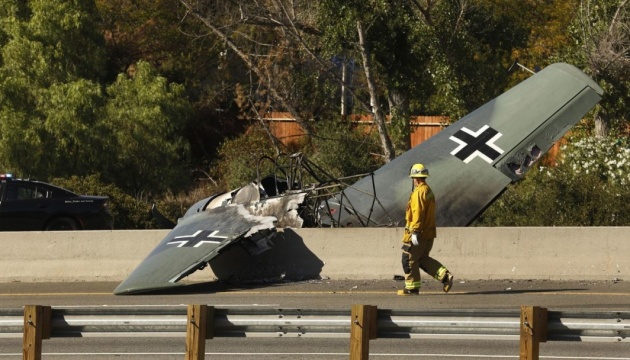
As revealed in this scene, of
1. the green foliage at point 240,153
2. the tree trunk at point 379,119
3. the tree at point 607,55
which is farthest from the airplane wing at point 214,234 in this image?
the green foliage at point 240,153

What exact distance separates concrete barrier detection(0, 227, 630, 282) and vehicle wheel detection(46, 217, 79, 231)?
5.55m

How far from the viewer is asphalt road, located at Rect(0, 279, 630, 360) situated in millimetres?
10797

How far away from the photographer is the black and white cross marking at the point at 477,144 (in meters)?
17.2

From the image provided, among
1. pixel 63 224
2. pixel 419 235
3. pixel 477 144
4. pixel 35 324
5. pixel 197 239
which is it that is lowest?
pixel 35 324

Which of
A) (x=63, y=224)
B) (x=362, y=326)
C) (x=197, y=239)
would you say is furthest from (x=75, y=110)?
(x=362, y=326)

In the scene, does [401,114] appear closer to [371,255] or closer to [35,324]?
[371,255]

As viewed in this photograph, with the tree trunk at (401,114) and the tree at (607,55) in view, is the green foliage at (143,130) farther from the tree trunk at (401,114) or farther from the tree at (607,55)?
the tree at (607,55)

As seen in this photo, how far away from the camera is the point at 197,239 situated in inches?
621

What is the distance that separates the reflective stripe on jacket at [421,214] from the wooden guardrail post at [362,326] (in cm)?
645

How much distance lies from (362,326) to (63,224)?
16422mm

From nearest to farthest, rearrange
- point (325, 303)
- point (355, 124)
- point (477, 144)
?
point (325, 303), point (477, 144), point (355, 124)

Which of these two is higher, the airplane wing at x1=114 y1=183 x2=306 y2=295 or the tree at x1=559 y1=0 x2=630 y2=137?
the tree at x1=559 y1=0 x2=630 y2=137

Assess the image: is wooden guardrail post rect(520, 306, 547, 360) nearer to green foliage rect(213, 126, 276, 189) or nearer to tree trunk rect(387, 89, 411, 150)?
tree trunk rect(387, 89, 411, 150)

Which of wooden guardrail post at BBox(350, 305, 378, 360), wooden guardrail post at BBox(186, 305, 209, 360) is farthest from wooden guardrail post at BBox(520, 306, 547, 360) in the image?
Result: wooden guardrail post at BBox(186, 305, 209, 360)
